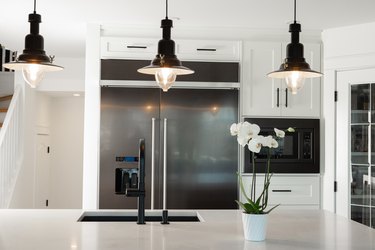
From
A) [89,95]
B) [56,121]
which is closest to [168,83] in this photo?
[89,95]

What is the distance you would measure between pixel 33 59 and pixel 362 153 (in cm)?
315

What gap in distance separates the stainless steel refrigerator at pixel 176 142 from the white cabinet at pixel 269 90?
0.68 feet

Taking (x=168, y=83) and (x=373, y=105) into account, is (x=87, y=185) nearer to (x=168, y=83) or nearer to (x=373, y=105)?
(x=168, y=83)

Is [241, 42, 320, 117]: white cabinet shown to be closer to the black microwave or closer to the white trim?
the black microwave

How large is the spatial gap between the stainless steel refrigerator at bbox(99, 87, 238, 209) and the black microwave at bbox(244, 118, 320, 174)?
30 cm

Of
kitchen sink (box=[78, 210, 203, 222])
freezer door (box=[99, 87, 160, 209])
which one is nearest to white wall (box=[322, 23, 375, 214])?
freezer door (box=[99, 87, 160, 209])

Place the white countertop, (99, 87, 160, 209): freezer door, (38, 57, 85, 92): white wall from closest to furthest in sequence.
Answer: the white countertop < (99, 87, 160, 209): freezer door < (38, 57, 85, 92): white wall

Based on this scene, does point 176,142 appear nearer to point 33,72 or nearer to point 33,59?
point 33,72

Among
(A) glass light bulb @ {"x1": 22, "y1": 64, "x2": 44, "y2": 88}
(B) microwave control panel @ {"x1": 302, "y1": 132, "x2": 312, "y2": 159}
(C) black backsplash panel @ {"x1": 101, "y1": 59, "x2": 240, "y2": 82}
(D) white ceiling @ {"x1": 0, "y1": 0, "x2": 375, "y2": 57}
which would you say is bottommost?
(B) microwave control panel @ {"x1": 302, "y1": 132, "x2": 312, "y2": 159}

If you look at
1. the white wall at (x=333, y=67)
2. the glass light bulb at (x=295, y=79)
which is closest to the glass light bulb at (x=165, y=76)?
the glass light bulb at (x=295, y=79)

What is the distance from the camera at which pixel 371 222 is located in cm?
427

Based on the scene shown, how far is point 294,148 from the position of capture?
14.7 ft

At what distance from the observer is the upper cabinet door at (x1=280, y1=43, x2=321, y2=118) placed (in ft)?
14.7

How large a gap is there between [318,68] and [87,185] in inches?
95.7
